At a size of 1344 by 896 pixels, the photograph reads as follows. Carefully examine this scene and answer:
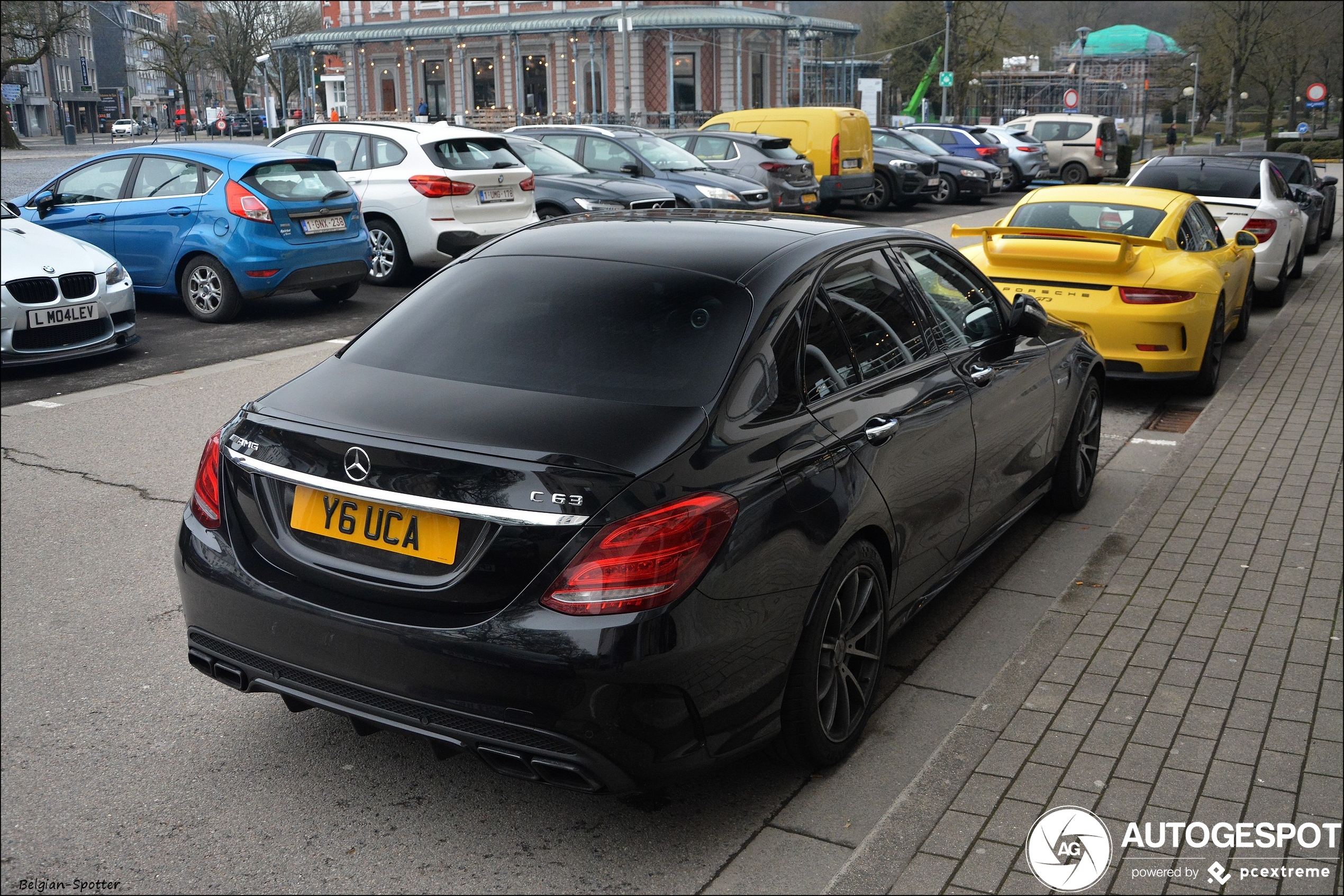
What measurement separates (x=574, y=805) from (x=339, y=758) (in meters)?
0.74

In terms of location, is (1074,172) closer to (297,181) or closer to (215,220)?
(297,181)

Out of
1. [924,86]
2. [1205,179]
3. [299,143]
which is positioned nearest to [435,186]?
[299,143]

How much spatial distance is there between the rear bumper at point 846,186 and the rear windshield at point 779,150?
5.81 feet

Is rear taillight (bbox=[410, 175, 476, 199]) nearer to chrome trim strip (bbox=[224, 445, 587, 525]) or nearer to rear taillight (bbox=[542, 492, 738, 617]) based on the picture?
chrome trim strip (bbox=[224, 445, 587, 525])

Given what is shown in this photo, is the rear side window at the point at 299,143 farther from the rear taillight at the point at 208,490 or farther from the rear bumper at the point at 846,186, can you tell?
the rear bumper at the point at 846,186

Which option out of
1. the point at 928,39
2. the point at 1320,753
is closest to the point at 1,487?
the point at 1320,753

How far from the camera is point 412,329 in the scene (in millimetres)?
3820

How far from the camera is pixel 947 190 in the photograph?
27656 mm

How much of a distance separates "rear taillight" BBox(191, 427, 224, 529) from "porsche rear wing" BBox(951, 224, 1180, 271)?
6.48 m

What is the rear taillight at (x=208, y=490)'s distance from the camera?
133 inches

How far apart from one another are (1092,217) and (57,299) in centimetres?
781

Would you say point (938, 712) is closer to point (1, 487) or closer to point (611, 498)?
point (611, 498)

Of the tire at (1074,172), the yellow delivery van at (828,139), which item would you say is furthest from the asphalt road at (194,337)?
the tire at (1074,172)

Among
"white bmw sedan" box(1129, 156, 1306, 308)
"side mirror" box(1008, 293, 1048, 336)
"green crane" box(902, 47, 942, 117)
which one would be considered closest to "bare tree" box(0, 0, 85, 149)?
"white bmw sedan" box(1129, 156, 1306, 308)
